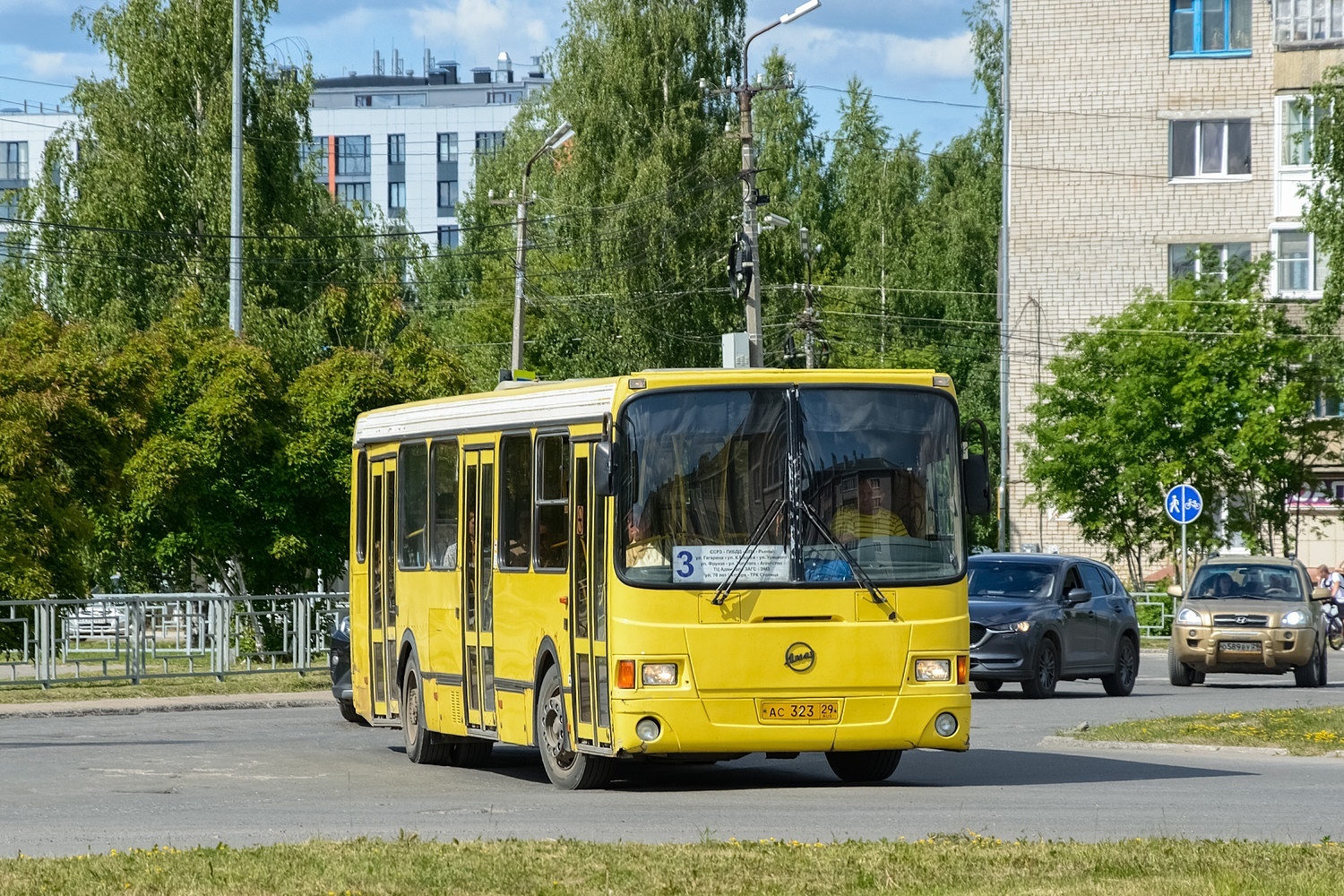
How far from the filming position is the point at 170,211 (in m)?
49.0

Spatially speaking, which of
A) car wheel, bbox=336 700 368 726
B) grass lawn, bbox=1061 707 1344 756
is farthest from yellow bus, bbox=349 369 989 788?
car wheel, bbox=336 700 368 726

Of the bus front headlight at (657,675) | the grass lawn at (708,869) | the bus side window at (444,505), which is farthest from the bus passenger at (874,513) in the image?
the bus side window at (444,505)

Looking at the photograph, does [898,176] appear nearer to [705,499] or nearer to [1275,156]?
[1275,156]

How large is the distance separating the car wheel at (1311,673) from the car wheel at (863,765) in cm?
1533

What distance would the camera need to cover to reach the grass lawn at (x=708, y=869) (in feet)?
32.4

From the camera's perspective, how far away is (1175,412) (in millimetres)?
47094

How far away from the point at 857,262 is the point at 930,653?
6704cm

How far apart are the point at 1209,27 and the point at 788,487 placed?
45.2 m

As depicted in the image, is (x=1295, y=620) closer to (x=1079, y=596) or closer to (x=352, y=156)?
(x=1079, y=596)

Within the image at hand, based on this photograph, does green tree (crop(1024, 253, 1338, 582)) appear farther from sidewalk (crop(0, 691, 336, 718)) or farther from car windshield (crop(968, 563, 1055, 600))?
sidewalk (crop(0, 691, 336, 718))

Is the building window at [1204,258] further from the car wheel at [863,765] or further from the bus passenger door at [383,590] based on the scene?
the car wheel at [863,765]

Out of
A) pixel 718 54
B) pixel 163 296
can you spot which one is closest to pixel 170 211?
pixel 163 296

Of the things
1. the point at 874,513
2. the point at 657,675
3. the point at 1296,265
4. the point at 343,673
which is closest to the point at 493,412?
the point at 657,675

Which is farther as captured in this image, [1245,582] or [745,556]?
[1245,582]
